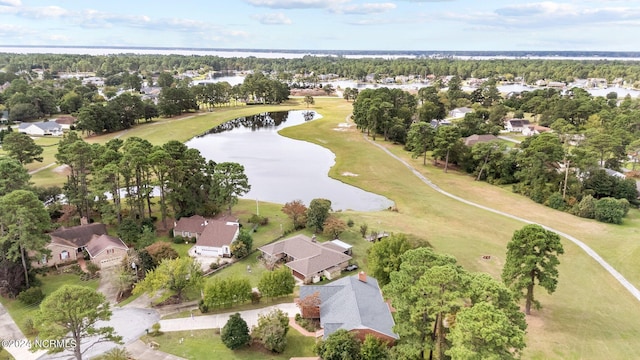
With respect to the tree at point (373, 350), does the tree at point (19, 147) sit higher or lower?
higher

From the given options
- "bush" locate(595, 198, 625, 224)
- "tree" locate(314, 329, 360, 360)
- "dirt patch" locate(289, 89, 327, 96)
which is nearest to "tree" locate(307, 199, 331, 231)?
"tree" locate(314, 329, 360, 360)

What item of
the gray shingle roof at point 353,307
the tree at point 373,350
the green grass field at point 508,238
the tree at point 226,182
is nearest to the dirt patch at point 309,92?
the green grass field at point 508,238

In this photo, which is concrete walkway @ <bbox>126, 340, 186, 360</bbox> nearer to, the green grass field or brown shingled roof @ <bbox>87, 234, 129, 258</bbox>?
the green grass field

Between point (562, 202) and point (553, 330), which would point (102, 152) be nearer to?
point (553, 330)

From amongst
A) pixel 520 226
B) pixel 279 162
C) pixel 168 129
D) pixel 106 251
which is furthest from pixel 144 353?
pixel 168 129

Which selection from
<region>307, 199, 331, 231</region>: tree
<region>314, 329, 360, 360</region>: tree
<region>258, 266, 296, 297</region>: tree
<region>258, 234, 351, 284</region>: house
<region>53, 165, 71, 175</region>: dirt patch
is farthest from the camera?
<region>53, 165, 71, 175</region>: dirt patch

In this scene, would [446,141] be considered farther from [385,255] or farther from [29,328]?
[29,328]

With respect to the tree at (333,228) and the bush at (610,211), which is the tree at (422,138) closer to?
the bush at (610,211)
